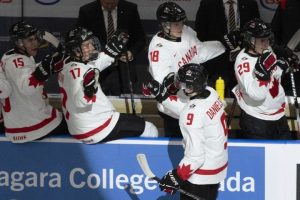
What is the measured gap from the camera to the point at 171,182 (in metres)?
7.70

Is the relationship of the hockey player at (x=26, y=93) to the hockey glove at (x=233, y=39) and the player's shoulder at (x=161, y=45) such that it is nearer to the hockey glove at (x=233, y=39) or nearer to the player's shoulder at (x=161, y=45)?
the player's shoulder at (x=161, y=45)

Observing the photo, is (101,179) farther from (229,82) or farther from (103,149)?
(229,82)

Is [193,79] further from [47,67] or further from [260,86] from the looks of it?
[47,67]

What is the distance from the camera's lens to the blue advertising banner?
27.4 ft

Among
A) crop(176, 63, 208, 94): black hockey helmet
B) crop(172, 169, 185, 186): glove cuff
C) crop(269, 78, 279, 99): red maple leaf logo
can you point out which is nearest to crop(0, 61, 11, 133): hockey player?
crop(176, 63, 208, 94): black hockey helmet

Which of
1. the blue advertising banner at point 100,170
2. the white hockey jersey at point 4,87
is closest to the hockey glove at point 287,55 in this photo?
the blue advertising banner at point 100,170

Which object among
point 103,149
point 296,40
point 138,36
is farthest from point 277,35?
point 103,149

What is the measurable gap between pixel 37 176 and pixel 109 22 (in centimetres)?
190

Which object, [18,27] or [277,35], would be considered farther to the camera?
[277,35]

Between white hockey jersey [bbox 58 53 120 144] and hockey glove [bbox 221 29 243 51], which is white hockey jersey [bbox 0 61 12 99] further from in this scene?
hockey glove [bbox 221 29 243 51]

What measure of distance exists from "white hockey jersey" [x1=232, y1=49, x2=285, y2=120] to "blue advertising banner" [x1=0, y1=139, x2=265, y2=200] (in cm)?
33

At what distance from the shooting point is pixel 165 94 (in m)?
8.24

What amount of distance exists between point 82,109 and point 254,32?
1442 mm

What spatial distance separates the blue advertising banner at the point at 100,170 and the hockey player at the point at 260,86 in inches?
10.7
